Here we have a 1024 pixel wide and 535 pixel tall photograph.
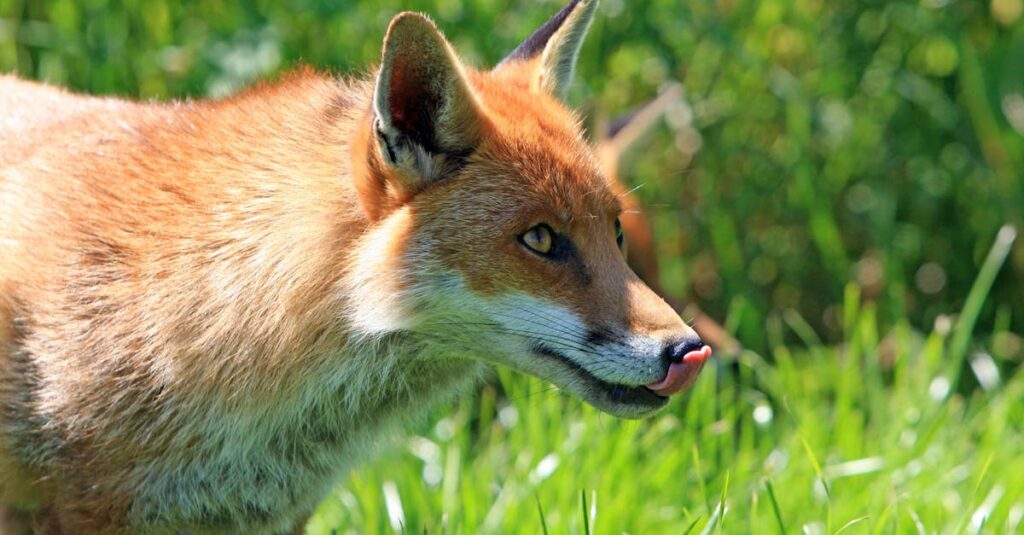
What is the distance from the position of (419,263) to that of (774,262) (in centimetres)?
457

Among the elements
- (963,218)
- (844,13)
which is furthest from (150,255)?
(963,218)

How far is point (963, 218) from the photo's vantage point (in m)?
7.43

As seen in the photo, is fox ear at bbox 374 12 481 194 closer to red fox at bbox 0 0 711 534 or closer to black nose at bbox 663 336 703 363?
red fox at bbox 0 0 711 534

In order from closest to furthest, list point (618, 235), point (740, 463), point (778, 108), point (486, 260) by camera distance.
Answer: point (486, 260) → point (618, 235) → point (740, 463) → point (778, 108)

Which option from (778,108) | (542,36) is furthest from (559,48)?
(778,108)

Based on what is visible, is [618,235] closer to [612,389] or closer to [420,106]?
[612,389]

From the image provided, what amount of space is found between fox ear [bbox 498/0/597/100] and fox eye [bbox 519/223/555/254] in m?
0.70

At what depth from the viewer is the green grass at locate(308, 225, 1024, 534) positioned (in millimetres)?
4258

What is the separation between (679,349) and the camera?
3.30 m

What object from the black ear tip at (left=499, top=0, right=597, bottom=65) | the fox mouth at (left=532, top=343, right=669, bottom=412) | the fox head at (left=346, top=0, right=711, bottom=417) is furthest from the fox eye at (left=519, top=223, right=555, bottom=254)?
the black ear tip at (left=499, top=0, right=597, bottom=65)

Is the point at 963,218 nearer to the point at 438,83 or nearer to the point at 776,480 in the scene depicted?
the point at 776,480

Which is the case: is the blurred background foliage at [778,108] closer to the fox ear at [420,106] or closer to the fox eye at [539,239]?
the fox ear at [420,106]

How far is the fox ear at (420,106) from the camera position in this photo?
3.26 meters

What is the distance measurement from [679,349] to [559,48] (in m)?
1.26
